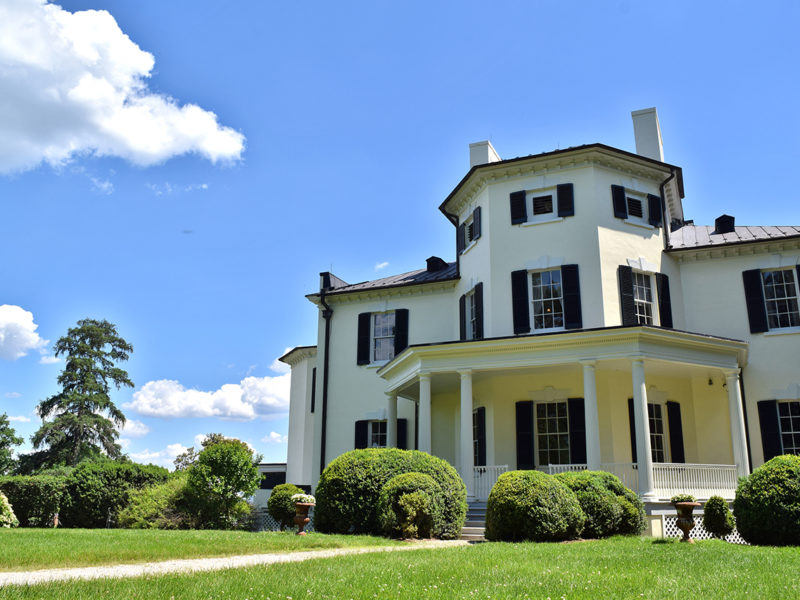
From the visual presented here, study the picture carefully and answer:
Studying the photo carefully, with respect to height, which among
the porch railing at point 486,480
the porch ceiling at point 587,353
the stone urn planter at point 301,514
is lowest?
the stone urn planter at point 301,514

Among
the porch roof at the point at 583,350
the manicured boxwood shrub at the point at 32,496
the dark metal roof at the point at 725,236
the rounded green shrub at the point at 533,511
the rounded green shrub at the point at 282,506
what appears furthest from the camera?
the manicured boxwood shrub at the point at 32,496

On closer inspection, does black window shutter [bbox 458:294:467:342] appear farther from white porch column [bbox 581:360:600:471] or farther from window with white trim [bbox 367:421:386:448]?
white porch column [bbox 581:360:600:471]

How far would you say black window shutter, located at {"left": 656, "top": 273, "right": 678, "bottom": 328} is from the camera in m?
19.4

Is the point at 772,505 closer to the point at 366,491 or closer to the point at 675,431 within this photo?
the point at 675,431

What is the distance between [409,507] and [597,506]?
3.67 m

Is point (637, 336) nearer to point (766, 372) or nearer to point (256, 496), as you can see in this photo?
point (766, 372)

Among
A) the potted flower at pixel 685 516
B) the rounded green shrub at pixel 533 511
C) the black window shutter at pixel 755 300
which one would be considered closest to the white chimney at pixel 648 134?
the black window shutter at pixel 755 300

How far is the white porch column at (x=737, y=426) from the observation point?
16.4 meters

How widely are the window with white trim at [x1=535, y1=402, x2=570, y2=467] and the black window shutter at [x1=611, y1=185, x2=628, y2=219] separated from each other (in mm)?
5904

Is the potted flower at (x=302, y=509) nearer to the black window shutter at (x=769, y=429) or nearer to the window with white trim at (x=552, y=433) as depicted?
the window with white trim at (x=552, y=433)

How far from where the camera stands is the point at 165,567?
26.8 ft

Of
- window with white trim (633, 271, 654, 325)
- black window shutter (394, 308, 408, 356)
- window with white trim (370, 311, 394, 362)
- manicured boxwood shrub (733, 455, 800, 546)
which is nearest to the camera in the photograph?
manicured boxwood shrub (733, 455, 800, 546)

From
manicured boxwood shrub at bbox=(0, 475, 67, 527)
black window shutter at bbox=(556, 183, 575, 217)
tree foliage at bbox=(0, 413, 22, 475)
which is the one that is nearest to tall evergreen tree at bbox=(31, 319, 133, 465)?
tree foliage at bbox=(0, 413, 22, 475)

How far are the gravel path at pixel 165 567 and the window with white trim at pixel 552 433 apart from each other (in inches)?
355
